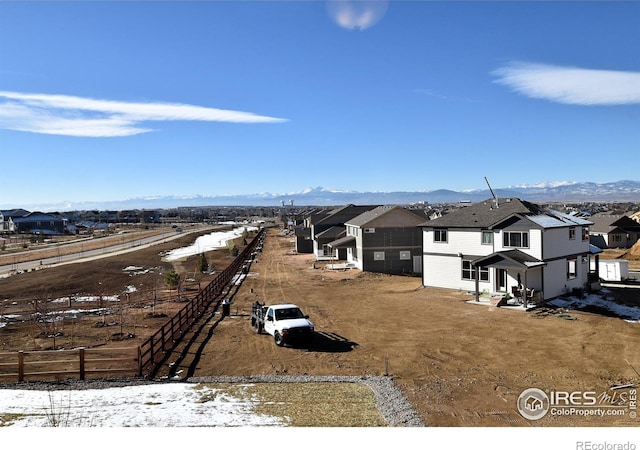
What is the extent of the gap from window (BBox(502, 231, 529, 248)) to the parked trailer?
42.8 feet

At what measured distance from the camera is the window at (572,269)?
108 ft

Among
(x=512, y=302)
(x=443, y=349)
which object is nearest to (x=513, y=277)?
(x=512, y=302)

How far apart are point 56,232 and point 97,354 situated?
13572 cm

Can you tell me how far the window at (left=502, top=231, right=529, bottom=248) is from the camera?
31.2 metres

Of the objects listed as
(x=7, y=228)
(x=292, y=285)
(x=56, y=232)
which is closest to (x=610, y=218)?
(x=292, y=285)

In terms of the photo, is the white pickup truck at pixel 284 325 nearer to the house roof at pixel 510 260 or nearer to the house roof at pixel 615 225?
the house roof at pixel 510 260

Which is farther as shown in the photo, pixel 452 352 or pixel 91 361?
pixel 452 352

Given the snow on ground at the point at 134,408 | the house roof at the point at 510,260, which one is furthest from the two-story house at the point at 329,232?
the snow on ground at the point at 134,408

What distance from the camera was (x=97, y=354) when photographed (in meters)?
19.1

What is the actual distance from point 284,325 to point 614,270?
31.9m

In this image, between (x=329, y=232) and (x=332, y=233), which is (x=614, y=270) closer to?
(x=332, y=233)

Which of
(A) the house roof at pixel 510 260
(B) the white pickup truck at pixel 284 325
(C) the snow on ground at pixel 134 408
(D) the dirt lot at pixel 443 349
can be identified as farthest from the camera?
(A) the house roof at pixel 510 260

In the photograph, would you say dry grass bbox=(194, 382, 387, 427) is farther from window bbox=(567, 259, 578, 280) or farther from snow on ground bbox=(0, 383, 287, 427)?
window bbox=(567, 259, 578, 280)

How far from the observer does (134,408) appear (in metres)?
12.3
